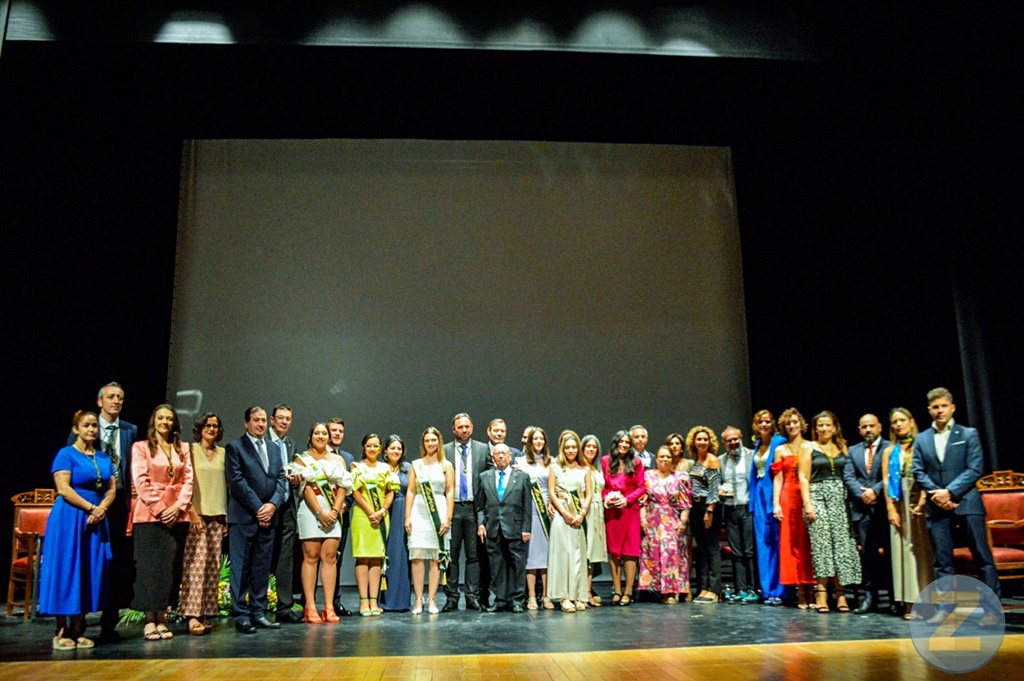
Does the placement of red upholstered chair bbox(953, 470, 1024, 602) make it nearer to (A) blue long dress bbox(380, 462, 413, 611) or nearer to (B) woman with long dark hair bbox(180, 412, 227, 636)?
(A) blue long dress bbox(380, 462, 413, 611)

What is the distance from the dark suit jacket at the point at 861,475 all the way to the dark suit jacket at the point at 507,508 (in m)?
2.25

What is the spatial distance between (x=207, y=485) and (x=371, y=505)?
1.11m

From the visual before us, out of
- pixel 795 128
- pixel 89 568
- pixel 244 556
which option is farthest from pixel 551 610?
pixel 795 128

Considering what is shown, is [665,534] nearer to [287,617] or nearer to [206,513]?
[287,617]

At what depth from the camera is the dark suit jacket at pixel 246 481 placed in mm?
4941

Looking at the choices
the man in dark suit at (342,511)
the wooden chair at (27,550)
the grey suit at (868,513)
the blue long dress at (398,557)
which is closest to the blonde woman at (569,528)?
the blue long dress at (398,557)

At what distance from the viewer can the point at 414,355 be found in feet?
24.4

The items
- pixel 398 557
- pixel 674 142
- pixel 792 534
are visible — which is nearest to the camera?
pixel 792 534

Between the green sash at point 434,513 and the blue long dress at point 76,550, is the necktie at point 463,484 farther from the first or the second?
the blue long dress at point 76,550

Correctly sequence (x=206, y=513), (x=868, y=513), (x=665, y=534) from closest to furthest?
(x=206, y=513) < (x=868, y=513) < (x=665, y=534)

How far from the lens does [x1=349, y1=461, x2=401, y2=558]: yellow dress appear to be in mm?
5531

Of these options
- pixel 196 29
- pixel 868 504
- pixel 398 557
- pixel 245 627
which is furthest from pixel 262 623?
pixel 196 29

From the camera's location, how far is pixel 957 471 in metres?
4.79

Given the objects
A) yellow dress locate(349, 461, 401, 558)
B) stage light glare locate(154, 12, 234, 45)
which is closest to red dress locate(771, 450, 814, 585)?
yellow dress locate(349, 461, 401, 558)
